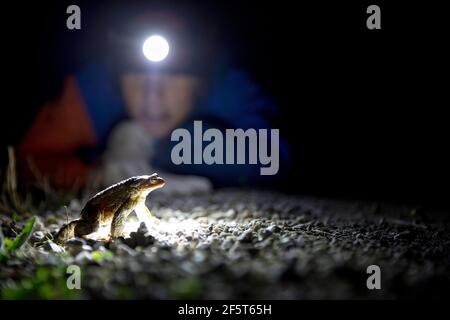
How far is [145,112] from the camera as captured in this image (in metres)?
7.06

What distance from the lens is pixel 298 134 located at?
22.7 feet

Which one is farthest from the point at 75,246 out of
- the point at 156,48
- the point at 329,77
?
the point at 329,77

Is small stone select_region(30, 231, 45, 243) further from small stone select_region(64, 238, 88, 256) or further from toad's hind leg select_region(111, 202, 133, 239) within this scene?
toad's hind leg select_region(111, 202, 133, 239)

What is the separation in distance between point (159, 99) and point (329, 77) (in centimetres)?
321

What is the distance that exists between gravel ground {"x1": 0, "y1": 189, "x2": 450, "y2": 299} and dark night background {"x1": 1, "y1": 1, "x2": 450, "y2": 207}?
337 centimetres

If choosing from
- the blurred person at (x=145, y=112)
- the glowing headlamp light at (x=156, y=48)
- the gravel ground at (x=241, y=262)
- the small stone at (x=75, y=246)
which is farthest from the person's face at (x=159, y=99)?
the small stone at (x=75, y=246)

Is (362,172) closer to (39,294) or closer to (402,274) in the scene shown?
(402,274)

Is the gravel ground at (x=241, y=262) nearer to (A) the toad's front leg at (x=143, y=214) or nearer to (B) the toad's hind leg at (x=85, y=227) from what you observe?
(A) the toad's front leg at (x=143, y=214)

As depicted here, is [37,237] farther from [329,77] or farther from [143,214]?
[329,77]

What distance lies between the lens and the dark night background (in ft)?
19.6

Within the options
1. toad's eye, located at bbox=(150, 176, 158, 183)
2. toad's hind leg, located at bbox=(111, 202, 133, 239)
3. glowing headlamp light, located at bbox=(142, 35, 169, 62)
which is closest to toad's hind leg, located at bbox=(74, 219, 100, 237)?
toad's hind leg, located at bbox=(111, 202, 133, 239)
